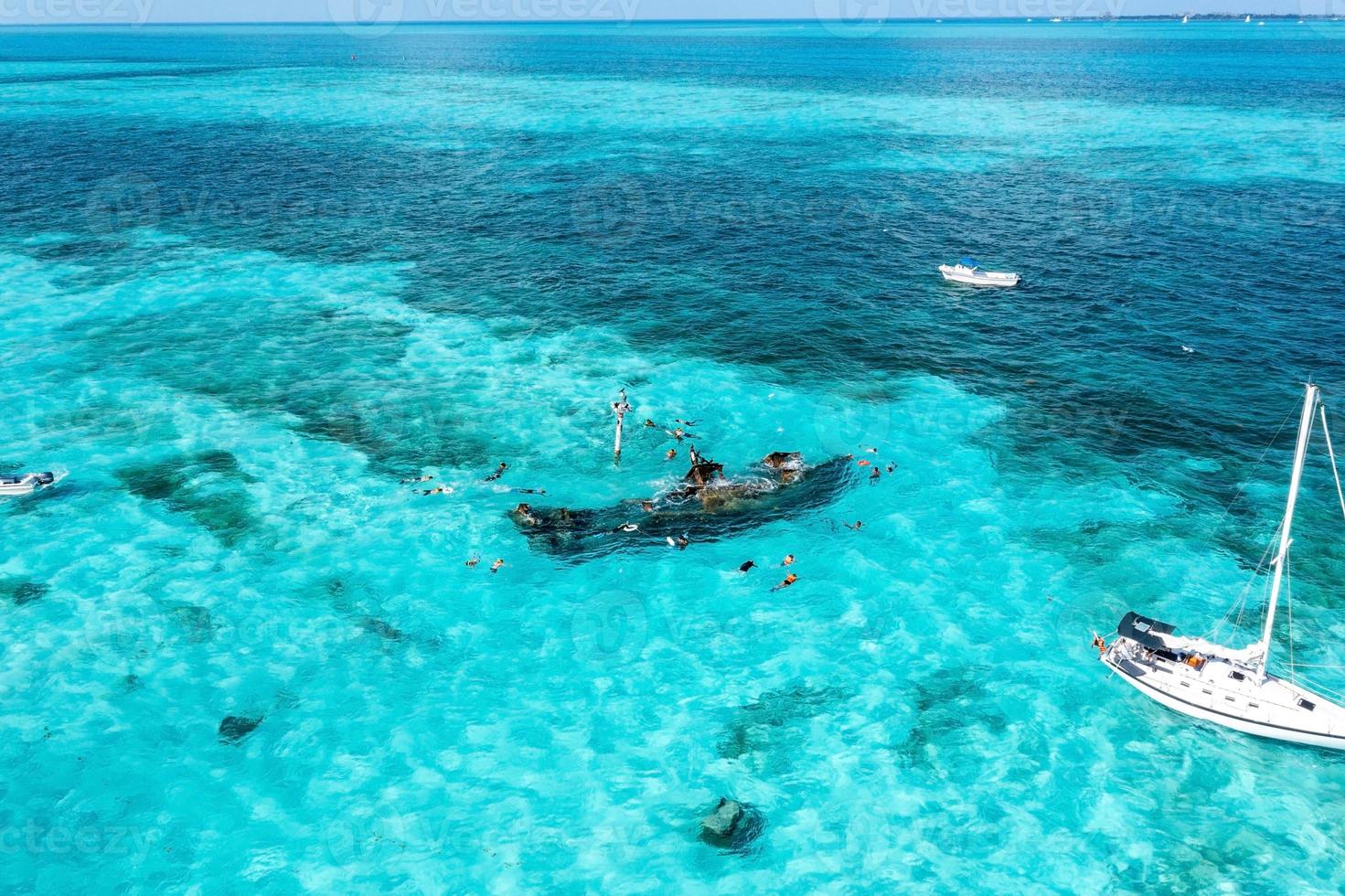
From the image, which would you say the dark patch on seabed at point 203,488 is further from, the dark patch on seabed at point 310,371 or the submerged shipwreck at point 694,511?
the submerged shipwreck at point 694,511

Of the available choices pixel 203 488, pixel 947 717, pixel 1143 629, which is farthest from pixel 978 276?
pixel 203 488

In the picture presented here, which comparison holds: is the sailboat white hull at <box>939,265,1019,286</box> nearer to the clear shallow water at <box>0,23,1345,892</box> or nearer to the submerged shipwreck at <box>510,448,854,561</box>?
the clear shallow water at <box>0,23,1345,892</box>

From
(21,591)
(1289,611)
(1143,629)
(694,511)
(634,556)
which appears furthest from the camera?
(694,511)

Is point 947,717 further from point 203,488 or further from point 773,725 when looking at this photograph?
point 203,488

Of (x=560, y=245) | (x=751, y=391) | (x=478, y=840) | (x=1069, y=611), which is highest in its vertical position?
(x=560, y=245)

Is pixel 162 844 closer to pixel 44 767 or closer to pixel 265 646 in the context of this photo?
pixel 44 767

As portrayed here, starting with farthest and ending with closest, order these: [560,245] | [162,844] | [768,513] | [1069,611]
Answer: [560,245] → [768,513] → [1069,611] → [162,844]

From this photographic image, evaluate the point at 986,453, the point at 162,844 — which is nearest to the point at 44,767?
the point at 162,844
